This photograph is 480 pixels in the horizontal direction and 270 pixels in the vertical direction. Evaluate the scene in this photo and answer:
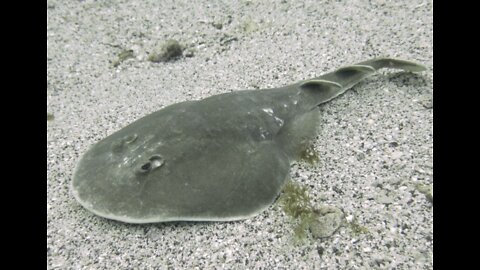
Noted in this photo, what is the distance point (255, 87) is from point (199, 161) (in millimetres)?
2054

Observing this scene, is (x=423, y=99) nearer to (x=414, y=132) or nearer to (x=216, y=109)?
(x=414, y=132)

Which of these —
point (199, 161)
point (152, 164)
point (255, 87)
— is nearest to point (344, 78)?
point (255, 87)

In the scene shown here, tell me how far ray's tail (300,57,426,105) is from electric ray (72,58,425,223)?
1.04 ft

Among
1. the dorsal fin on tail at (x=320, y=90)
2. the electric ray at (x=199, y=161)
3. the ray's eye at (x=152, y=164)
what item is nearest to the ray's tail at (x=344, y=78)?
the dorsal fin on tail at (x=320, y=90)

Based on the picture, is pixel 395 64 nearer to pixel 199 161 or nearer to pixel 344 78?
pixel 344 78

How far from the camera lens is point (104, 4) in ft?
23.4

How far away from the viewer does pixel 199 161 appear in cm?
275

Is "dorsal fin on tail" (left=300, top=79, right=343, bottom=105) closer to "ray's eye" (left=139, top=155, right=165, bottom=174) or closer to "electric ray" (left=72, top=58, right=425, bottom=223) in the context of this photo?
"electric ray" (left=72, top=58, right=425, bottom=223)

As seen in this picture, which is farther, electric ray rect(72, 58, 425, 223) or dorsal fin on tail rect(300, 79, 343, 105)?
dorsal fin on tail rect(300, 79, 343, 105)

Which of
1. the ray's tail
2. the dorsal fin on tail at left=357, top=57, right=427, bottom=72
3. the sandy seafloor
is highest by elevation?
the dorsal fin on tail at left=357, top=57, right=427, bottom=72

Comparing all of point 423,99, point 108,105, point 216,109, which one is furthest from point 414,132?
point 108,105

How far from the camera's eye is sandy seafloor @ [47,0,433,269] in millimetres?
2416

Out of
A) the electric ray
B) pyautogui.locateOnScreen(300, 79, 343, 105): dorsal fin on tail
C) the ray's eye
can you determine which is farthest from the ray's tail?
the ray's eye

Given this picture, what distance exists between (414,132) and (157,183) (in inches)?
102
